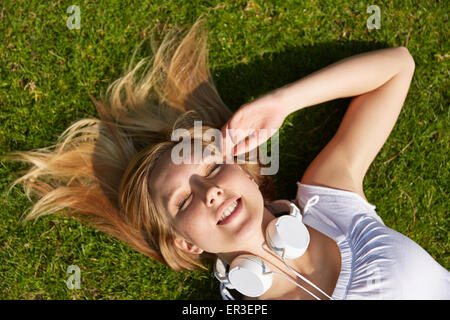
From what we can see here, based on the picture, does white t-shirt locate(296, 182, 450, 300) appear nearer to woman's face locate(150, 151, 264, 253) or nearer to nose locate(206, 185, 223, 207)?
woman's face locate(150, 151, 264, 253)

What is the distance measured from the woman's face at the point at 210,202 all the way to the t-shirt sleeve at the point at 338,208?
1.83 ft

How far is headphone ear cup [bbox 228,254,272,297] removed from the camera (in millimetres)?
2338

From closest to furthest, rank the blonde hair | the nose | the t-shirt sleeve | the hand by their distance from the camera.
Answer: the nose < the hand < the t-shirt sleeve < the blonde hair

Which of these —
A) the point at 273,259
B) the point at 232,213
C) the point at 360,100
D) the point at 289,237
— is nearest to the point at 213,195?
the point at 232,213

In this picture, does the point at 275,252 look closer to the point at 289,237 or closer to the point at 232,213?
the point at 289,237

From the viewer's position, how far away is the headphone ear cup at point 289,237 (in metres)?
2.35

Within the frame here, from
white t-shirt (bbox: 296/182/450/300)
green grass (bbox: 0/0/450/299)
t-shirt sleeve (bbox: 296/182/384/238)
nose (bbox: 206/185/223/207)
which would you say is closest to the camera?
nose (bbox: 206/185/223/207)

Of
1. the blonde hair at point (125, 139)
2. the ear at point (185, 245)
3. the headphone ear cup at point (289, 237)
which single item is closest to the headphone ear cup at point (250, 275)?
the headphone ear cup at point (289, 237)

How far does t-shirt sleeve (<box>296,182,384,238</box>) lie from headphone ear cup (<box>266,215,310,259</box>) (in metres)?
0.32

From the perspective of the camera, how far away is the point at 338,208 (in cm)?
260

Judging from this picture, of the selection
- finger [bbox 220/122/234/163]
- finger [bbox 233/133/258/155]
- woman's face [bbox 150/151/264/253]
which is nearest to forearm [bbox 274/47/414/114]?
finger [bbox 233/133/258/155]

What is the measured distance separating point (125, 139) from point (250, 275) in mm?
1356
